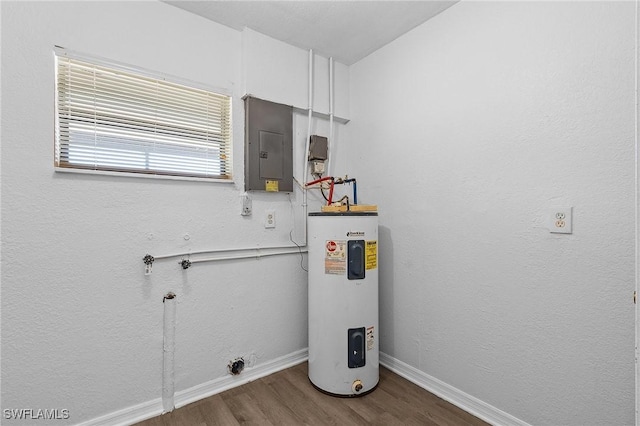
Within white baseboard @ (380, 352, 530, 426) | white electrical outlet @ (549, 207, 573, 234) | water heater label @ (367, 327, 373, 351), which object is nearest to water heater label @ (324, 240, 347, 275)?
water heater label @ (367, 327, 373, 351)

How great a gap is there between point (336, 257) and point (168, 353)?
1.19 meters

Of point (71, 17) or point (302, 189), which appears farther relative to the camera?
point (302, 189)

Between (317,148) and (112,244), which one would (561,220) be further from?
(112,244)

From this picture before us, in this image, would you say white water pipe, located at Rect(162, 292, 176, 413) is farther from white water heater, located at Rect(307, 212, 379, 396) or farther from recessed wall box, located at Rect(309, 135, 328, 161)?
recessed wall box, located at Rect(309, 135, 328, 161)

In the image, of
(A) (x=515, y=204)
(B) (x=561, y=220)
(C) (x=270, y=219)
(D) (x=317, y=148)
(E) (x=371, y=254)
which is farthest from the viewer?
(D) (x=317, y=148)

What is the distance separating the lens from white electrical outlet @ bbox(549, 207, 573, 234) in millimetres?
1401

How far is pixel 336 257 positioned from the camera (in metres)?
1.90

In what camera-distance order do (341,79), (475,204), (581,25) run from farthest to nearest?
(341,79) < (475,204) < (581,25)

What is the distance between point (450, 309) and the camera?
190cm

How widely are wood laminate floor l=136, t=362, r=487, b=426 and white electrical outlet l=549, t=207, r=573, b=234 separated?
45.9 inches

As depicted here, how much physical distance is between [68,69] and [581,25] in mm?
2587

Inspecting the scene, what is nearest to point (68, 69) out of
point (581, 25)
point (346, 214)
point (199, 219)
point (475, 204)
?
point (199, 219)

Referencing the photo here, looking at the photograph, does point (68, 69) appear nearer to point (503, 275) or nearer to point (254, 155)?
point (254, 155)

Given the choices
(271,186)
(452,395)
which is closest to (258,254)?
(271,186)
